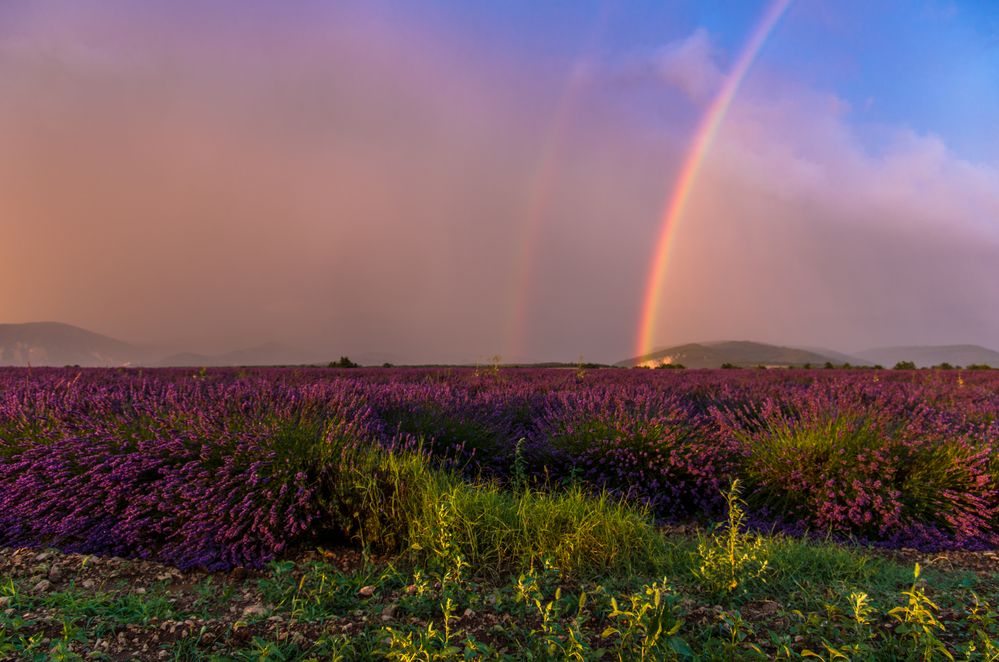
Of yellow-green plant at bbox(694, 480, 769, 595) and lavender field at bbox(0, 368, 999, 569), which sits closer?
yellow-green plant at bbox(694, 480, 769, 595)

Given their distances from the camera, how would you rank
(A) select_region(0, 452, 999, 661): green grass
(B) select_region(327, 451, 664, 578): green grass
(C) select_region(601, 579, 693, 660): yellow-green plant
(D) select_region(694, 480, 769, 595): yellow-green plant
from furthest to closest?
(B) select_region(327, 451, 664, 578): green grass < (D) select_region(694, 480, 769, 595): yellow-green plant < (A) select_region(0, 452, 999, 661): green grass < (C) select_region(601, 579, 693, 660): yellow-green plant

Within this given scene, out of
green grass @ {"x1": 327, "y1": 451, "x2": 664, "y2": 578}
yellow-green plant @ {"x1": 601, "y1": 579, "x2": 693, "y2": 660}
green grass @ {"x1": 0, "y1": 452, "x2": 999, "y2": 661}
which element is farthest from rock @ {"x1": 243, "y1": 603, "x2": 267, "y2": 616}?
yellow-green plant @ {"x1": 601, "y1": 579, "x2": 693, "y2": 660}

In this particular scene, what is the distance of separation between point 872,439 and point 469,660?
473 centimetres

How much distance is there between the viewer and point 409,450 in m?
5.39

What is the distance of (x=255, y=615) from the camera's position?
9.73 feet

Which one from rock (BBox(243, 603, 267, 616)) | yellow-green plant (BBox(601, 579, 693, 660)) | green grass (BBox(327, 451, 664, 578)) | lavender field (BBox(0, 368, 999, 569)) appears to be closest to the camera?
yellow-green plant (BBox(601, 579, 693, 660))

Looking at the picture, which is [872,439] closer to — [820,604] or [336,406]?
[820,604]

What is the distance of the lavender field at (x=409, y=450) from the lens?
162 inches

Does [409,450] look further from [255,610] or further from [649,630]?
[649,630]

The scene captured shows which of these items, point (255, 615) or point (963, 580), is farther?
point (963, 580)

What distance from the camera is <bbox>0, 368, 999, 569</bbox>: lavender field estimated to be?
4113 millimetres

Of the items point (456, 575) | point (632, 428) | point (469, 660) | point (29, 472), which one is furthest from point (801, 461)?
point (29, 472)

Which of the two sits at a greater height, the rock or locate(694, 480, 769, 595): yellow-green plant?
locate(694, 480, 769, 595): yellow-green plant

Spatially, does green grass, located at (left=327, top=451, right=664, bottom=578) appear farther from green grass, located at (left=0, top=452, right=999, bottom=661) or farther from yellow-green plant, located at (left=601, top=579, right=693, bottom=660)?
yellow-green plant, located at (left=601, top=579, right=693, bottom=660)
